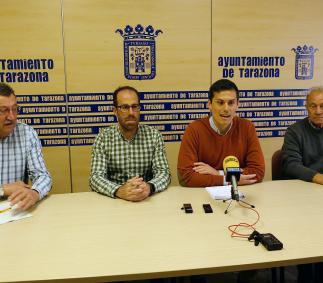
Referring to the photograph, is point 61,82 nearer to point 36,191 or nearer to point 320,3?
point 36,191

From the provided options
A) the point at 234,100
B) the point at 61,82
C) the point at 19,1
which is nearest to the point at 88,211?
the point at 234,100

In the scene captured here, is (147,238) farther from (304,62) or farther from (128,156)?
(304,62)

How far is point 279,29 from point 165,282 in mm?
2821

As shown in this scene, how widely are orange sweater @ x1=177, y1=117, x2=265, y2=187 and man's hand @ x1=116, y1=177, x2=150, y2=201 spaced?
0.45 meters

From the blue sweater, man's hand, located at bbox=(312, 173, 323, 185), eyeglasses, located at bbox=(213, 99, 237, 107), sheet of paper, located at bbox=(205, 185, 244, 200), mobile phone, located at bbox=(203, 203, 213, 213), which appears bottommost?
mobile phone, located at bbox=(203, 203, 213, 213)

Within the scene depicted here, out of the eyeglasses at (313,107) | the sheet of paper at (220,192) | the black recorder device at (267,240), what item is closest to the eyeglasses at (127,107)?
the sheet of paper at (220,192)

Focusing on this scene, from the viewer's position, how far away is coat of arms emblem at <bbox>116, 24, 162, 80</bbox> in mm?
3350

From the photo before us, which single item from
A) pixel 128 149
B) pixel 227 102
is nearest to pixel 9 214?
pixel 128 149

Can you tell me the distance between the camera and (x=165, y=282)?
2176 mm

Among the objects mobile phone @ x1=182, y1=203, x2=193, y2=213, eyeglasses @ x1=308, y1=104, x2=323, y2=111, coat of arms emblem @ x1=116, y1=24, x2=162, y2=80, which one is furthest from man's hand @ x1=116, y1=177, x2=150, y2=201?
coat of arms emblem @ x1=116, y1=24, x2=162, y2=80

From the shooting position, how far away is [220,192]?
206 cm

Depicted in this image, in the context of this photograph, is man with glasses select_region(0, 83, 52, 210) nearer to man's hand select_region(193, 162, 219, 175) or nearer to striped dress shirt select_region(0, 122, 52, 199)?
striped dress shirt select_region(0, 122, 52, 199)

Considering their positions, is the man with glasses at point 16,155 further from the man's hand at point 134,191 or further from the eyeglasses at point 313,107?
the eyeglasses at point 313,107

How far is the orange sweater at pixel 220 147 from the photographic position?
7.88 ft
